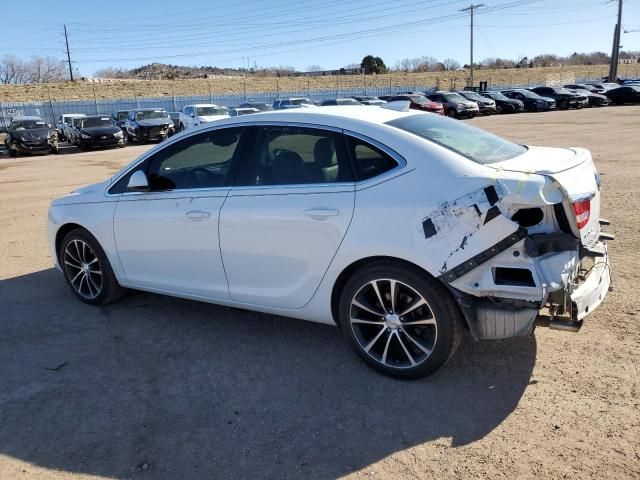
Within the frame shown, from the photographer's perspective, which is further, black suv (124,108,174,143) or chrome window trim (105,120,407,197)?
black suv (124,108,174,143)

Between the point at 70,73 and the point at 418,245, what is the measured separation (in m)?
101

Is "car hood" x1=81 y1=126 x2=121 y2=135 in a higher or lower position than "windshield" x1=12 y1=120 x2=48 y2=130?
lower

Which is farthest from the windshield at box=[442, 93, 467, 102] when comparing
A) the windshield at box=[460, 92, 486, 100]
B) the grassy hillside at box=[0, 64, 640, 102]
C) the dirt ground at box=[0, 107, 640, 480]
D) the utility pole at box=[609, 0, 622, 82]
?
the dirt ground at box=[0, 107, 640, 480]

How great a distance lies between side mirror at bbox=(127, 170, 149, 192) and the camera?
14.0ft

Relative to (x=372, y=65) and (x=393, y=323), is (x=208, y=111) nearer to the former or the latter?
(x=393, y=323)

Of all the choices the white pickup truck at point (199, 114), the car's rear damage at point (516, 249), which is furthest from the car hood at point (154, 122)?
the car's rear damage at point (516, 249)

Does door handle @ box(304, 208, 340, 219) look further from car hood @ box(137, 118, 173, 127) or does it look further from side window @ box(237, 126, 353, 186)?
car hood @ box(137, 118, 173, 127)

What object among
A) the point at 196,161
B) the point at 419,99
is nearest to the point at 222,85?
the point at 419,99

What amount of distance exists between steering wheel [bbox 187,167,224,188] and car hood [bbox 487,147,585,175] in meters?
1.97

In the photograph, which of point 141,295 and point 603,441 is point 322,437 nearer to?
point 603,441

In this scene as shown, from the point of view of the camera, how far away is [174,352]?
4082 millimetres

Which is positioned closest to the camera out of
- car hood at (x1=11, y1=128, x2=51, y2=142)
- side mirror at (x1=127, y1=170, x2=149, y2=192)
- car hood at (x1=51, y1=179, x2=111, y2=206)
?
side mirror at (x1=127, y1=170, x2=149, y2=192)

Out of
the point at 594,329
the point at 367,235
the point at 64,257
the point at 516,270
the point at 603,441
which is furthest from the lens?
the point at 64,257

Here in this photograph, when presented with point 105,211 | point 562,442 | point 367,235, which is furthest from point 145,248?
point 562,442
